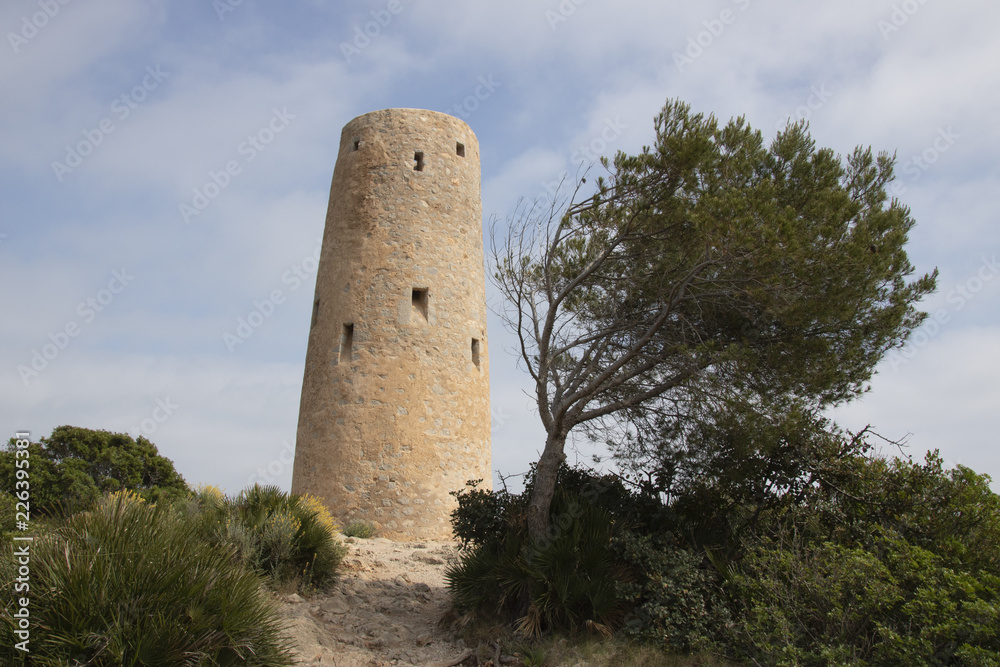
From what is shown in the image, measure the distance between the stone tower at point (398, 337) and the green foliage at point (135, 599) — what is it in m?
5.59

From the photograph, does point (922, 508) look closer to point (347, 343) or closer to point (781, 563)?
point (781, 563)

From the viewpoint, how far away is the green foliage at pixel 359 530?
1072cm

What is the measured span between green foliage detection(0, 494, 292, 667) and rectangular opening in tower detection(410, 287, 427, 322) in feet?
22.3

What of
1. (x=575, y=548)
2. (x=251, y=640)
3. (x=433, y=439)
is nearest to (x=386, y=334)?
(x=433, y=439)

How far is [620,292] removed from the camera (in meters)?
9.10

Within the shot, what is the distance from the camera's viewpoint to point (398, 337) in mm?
11844

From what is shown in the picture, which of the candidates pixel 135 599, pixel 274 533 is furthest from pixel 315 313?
pixel 135 599

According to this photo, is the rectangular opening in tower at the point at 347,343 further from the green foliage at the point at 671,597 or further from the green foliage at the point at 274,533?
the green foliage at the point at 671,597

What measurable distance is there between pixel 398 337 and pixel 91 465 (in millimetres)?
13924

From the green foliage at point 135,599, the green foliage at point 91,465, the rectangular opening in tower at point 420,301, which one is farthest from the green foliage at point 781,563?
the green foliage at point 91,465

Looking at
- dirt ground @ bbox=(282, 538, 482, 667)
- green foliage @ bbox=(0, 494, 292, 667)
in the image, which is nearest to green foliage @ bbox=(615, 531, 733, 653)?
dirt ground @ bbox=(282, 538, 482, 667)

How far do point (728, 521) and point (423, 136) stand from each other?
8815mm

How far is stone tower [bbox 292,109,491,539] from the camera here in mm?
11273

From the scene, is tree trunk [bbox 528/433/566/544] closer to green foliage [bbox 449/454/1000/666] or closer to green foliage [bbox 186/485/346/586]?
green foliage [bbox 449/454/1000/666]
